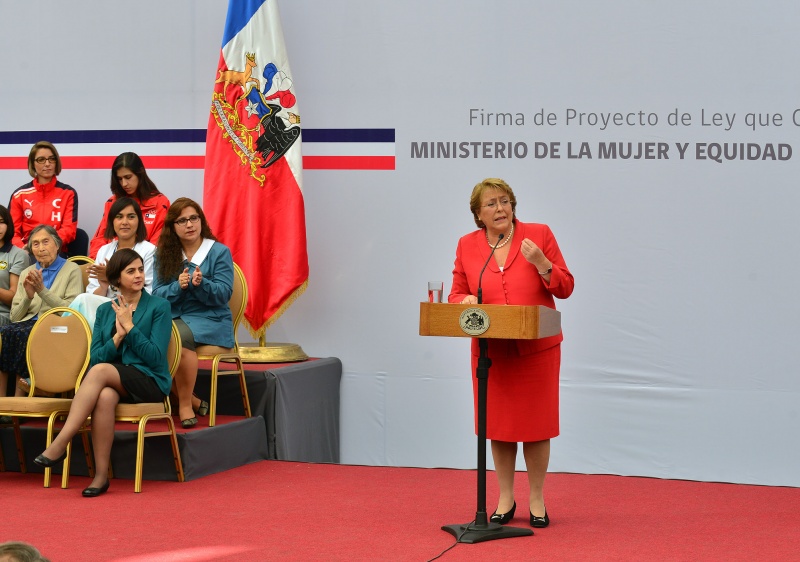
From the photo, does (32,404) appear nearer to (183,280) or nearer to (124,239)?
(183,280)

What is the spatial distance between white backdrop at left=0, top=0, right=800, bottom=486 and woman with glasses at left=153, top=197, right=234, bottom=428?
109 cm

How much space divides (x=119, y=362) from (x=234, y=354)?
2.59 ft

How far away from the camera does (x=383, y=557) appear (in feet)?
12.3

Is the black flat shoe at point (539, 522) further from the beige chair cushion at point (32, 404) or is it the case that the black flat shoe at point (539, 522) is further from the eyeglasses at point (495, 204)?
the beige chair cushion at point (32, 404)

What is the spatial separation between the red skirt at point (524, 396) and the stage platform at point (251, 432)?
1865 millimetres

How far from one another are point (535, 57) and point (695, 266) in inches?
60.9

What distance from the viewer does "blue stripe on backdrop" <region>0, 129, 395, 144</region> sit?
6664 mm

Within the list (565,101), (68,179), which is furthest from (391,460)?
(68,179)

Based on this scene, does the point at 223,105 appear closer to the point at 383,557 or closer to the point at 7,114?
the point at 7,114

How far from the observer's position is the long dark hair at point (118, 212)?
234 inches

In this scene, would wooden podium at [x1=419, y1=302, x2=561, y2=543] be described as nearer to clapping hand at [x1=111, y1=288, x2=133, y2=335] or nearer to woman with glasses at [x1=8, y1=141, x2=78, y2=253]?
clapping hand at [x1=111, y1=288, x2=133, y2=335]

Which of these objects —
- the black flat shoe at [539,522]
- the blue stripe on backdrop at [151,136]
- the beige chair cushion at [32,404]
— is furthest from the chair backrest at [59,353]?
the black flat shoe at [539,522]

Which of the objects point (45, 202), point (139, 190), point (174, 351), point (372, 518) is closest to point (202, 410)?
point (174, 351)

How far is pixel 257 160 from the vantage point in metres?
6.60
